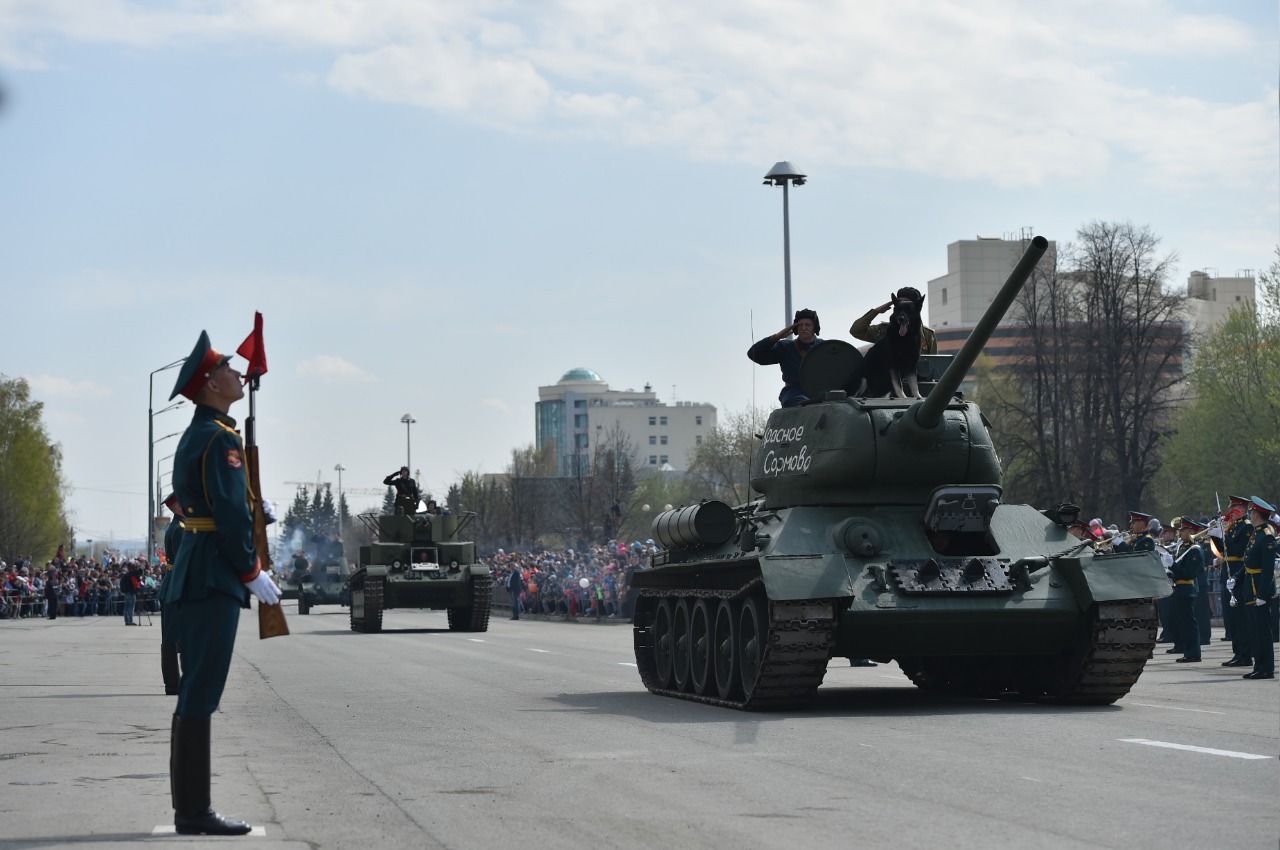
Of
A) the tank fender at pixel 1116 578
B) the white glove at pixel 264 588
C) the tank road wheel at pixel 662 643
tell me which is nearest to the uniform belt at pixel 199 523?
the white glove at pixel 264 588

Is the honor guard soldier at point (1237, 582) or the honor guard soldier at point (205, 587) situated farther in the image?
the honor guard soldier at point (1237, 582)

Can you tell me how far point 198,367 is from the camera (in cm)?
832

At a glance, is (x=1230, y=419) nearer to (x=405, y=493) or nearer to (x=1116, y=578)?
(x=405, y=493)

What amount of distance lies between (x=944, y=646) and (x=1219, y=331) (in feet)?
167

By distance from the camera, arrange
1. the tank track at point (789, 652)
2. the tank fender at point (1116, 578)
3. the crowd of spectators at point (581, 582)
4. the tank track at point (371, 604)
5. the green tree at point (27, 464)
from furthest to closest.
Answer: the green tree at point (27, 464), the crowd of spectators at point (581, 582), the tank track at point (371, 604), the tank fender at point (1116, 578), the tank track at point (789, 652)

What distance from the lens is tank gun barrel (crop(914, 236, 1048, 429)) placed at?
13430 mm

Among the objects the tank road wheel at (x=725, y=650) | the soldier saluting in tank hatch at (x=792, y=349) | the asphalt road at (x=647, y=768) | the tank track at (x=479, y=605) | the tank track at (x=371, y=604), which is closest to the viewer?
the asphalt road at (x=647, y=768)

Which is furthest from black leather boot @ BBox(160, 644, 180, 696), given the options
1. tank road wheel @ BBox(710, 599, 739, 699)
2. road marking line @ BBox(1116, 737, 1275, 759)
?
road marking line @ BBox(1116, 737, 1275, 759)

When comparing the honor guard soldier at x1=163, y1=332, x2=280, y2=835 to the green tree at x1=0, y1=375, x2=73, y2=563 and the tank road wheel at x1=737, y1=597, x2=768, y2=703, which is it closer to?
the tank road wheel at x1=737, y1=597, x2=768, y2=703

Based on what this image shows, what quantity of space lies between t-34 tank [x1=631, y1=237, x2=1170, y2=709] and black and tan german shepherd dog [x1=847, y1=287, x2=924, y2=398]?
0.16 metres

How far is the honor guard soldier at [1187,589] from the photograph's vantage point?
2195 centimetres

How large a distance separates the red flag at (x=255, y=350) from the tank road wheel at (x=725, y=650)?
663 cm

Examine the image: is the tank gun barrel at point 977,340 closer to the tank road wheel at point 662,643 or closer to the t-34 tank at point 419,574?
the tank road wheel at point 662,643

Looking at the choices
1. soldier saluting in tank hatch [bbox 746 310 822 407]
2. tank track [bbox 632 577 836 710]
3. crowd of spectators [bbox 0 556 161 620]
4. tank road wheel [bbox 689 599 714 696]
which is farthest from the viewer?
crowd of spectators [bbox 0 556 161 620]
